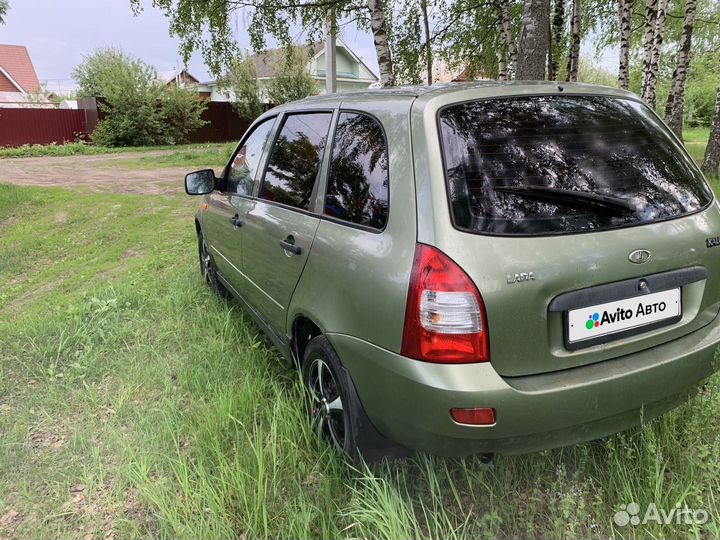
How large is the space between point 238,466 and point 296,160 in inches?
64.1

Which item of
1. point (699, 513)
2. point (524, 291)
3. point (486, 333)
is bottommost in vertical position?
point (699, 513)

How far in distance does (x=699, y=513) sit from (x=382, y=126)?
1967mm

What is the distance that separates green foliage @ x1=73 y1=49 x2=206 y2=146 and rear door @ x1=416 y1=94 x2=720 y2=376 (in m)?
25.9

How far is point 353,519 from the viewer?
2.01m

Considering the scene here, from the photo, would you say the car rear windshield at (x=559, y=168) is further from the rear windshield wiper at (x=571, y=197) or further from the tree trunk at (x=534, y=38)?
the tree trunk at (x=534, y=38)

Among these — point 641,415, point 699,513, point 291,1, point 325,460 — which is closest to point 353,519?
point 325,460

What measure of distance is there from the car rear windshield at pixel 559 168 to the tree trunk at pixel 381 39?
6666 millimetres

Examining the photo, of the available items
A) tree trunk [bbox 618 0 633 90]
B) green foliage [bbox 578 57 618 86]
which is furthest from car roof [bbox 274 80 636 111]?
green foliage [bbox 578 57 618 86]

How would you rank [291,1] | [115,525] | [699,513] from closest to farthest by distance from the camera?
[699,513]
[115,525]
[291,1]

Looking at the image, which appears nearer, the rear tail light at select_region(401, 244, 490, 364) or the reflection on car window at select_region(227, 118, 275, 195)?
the rear tail light at select_region(401, 244, 490, 364)

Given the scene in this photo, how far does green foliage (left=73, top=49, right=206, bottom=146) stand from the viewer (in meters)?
24.3

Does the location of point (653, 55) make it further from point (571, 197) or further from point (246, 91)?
point (246, 91)

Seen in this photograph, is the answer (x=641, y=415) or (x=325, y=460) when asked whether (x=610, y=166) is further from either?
(x=325, y=460)

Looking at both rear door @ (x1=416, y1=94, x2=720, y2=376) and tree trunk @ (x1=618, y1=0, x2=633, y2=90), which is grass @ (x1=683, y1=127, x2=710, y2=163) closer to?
tree trunk @ (x1=618, y1=0, x2=633, y2=90)
